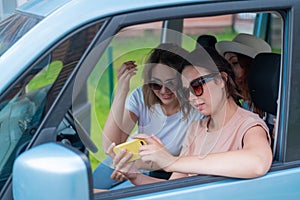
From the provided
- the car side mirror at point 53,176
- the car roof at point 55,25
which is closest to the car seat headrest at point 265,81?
the car roof at point 55,25

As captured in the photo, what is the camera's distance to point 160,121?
2398 millimetres

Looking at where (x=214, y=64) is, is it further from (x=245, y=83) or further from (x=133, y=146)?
(x=133, y=146)

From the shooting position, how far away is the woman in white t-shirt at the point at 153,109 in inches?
84.0

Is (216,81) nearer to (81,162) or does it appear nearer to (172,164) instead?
(172,164)

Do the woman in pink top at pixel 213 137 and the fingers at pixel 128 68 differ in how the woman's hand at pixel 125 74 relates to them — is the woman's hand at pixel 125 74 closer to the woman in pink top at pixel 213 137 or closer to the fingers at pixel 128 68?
the fingers at pixel 128 68

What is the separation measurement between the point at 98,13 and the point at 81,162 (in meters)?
0.47

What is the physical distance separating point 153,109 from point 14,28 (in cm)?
85

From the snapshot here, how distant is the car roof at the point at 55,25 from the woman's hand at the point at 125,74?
0.56 meters

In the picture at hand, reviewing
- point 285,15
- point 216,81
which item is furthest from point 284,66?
point 216,81

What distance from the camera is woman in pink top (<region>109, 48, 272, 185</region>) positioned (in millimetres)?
1716

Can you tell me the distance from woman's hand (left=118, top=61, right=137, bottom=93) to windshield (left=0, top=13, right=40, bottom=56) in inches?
19.0

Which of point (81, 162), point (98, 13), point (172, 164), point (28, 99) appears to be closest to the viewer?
point (81, 162)

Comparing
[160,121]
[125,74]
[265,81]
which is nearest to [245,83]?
[265,81]

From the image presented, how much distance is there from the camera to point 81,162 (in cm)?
134
